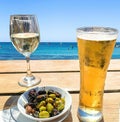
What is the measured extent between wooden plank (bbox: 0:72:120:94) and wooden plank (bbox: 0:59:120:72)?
9 centimetres

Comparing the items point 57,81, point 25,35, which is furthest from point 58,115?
point 25,35

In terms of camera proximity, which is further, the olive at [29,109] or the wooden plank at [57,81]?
the wooden plank at [57,81]

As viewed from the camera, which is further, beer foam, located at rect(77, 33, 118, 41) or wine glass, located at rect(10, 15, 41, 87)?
wine glass, located at rect(10, 15, 41, 87)

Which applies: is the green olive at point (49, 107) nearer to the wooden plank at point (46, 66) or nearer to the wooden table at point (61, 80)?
the wooden table at point (61, 80)

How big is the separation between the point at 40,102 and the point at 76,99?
6.2 inches

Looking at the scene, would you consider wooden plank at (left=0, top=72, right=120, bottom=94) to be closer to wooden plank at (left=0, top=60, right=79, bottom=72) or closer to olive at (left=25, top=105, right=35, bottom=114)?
wooden plank at (left=0, top=60, right=79, bottom=72)

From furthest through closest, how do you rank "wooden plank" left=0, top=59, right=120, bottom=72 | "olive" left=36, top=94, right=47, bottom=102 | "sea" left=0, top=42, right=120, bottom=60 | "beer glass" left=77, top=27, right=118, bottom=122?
"sea" left=0, top=42, right=120, bottom=60 → "wooden plank" left=0, top=59, right=120, bottom=72 → "olive" left=36, top=94, right=47, bottom=102 → "beer glass" left=77, top=27, right=118, bottom=122

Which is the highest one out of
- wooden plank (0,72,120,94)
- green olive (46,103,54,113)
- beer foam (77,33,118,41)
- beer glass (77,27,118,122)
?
beer foam (77,33,118,41)

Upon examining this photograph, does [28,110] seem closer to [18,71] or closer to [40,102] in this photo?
[40,102]

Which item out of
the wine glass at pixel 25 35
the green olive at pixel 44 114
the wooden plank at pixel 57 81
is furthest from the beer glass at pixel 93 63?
the wine glass at pixel 25 35

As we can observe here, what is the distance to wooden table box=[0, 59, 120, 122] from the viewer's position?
738mm

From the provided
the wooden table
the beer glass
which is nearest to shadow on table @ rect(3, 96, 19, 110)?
the wooden table

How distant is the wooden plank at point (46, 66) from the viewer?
1.16 metres

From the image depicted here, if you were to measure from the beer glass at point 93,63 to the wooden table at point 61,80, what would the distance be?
4cm
